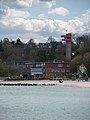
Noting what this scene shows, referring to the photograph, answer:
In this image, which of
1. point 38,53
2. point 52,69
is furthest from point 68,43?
point 52,69

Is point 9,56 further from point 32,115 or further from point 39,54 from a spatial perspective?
point 32,115

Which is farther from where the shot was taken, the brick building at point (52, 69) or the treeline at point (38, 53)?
the brick building at point (52, 69)

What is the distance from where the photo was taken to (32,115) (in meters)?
48.9

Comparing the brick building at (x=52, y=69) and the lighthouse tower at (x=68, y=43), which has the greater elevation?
the lighthouse tower at (x=68, y=43)

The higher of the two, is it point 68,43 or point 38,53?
point 68,43

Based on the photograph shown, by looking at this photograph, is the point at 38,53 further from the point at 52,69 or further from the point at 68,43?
the point at 52,69

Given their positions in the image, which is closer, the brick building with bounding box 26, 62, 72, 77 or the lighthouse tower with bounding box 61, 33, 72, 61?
the brick building with bounding box 26, 62, 72, 77

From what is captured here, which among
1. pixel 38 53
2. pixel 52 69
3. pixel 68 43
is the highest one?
pixel 68 43

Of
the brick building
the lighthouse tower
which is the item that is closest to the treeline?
the lighthouse tower

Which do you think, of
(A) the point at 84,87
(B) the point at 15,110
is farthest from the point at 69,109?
(A) the point at 84,87

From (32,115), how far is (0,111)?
528 cm

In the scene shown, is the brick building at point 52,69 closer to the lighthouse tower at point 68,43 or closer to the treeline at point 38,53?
the treeline at point 38,53

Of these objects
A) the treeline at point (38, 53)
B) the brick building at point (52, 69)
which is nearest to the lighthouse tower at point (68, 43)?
the treeline at point (38, 53)

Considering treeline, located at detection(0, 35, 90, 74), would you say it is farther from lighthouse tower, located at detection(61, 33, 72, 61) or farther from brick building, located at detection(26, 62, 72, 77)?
brick building, located at detection(26, 62, 72, 77)
